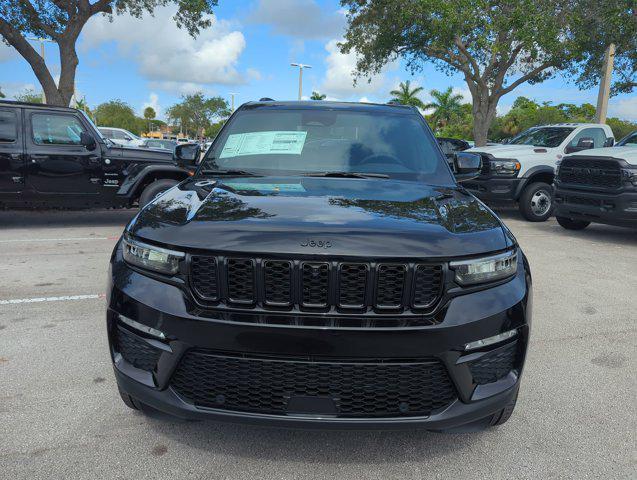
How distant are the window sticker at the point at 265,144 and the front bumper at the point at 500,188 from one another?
7294 millimetres

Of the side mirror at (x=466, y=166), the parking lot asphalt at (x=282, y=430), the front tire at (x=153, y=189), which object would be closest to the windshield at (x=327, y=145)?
the side mirror at (x=466, y=166)

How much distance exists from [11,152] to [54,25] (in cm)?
867

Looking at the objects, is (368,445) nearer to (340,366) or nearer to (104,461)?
(340,366)

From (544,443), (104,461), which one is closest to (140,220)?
(104,461)

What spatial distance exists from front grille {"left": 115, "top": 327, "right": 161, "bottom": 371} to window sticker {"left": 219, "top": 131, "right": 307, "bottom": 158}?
1564 mm

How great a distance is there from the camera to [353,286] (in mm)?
1918

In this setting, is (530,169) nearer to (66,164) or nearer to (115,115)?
(66,164)

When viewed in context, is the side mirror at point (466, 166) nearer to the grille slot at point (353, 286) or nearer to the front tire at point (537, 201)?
the grille slot at point (353, 286)

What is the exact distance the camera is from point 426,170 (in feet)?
10.4

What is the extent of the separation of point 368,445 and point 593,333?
2.61m

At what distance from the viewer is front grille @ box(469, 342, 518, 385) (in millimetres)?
1986

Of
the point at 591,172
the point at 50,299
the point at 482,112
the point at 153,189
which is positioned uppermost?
the point at 482,112

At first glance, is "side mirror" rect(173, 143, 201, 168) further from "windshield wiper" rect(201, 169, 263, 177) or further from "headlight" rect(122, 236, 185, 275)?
"headlight" rect(122, 236, 185, 275)


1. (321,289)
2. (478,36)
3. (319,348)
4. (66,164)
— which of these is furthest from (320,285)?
(478,36)
